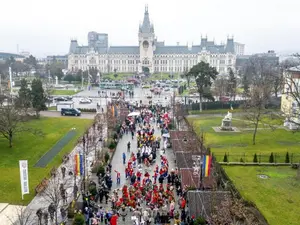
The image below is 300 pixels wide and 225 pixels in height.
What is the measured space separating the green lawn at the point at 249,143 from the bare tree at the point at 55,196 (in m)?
13.8

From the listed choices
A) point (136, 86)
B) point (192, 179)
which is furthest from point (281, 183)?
point (136, 86)

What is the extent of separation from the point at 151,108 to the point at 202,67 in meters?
10.5

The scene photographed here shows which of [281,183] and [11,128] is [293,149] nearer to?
[281,183]

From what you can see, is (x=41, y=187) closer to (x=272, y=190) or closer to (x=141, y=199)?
(x=141, y=199)

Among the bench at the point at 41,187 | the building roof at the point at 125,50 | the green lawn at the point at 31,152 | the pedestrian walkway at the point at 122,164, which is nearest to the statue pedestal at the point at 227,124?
the pedestrian walkway at the point at 122,164

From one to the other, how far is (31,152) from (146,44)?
12895cm

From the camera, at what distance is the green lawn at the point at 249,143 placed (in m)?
28.4

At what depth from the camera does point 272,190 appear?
21562 millimetres

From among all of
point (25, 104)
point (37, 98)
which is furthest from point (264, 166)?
point (37, 98)

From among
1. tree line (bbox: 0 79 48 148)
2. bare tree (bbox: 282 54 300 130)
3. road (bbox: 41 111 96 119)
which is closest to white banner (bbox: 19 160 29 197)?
tree line (bbox: 0 79 48 148)

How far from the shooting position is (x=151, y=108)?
53094 millimetres

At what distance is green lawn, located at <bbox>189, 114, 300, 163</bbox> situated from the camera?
93.2 feet

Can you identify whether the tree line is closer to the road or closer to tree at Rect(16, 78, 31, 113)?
tree at Rect(16, 78, 31, 113)

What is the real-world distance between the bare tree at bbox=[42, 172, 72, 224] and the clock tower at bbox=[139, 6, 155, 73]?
130 meters
